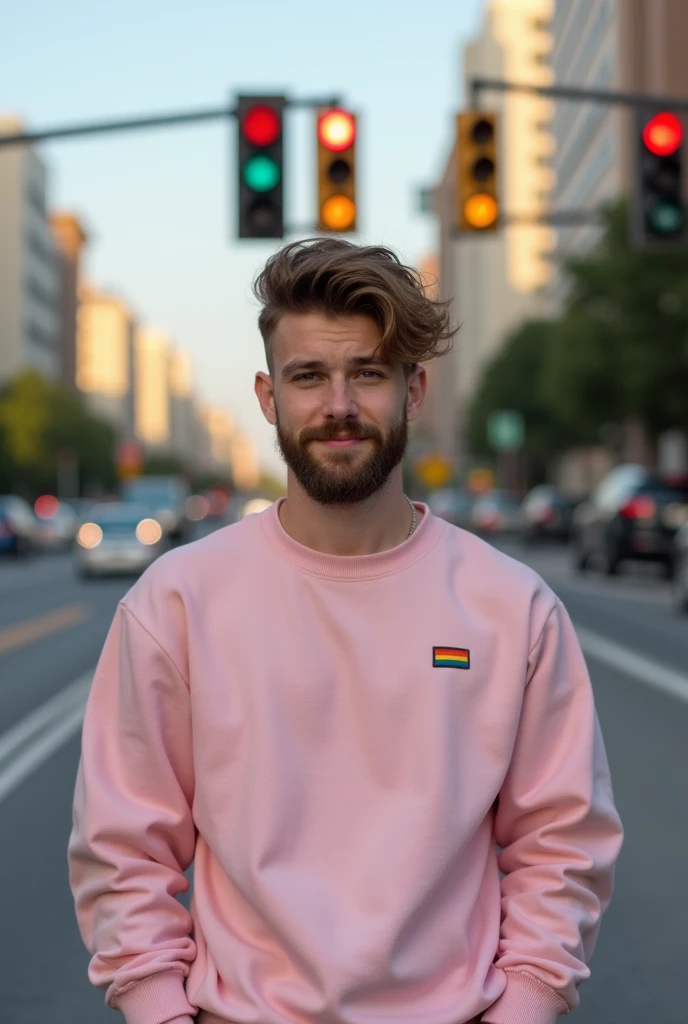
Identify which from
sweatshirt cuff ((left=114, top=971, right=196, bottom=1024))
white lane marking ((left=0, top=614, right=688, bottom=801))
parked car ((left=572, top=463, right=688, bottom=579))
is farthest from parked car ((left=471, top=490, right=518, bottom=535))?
sweatshirt cuff ((left=114, top=971, right=196, bottom=1024))

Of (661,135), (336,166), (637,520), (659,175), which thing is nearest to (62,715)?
(336,166)

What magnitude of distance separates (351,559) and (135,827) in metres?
0.52

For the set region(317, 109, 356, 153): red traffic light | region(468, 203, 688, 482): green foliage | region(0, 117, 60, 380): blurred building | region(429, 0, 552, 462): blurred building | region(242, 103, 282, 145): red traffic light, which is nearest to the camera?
region(242, 103, 282, 145): red traffic light

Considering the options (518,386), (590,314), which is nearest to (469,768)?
(590,314)

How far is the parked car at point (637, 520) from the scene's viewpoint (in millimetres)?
29000

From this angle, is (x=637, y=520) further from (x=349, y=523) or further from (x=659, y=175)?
(x=349, y=523)

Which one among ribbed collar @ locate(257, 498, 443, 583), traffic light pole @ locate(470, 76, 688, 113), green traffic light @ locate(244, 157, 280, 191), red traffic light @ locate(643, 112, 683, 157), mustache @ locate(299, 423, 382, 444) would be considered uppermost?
traffic light pole @ locate(470, 76, 688, 113)

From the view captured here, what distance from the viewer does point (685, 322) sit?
4666 centimetres

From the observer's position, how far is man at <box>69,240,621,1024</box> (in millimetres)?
2527

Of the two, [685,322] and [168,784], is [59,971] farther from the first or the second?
[685,322]

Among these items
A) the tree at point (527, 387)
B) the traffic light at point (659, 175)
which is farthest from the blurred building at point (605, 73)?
the traffic light at point (659, 175)

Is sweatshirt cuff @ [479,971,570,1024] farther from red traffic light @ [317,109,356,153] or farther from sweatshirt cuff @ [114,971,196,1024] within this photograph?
red traffic light @ [317,109,356,153]

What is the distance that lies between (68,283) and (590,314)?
115732 millimetres

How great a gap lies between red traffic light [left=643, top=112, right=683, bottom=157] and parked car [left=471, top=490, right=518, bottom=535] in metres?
43.8
